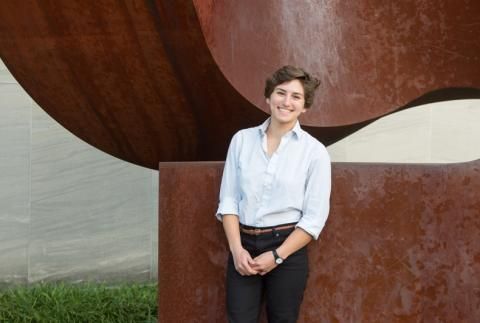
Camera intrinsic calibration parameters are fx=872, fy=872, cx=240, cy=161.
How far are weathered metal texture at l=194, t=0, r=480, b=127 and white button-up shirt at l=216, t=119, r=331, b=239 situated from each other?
2.85 ft

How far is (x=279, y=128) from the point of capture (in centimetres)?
240

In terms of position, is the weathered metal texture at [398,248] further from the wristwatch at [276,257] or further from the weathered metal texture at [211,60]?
the weathered metal texture at [211,60]

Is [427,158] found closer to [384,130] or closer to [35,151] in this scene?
[384,130]

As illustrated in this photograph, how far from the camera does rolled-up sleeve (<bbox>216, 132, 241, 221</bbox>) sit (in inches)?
94.3

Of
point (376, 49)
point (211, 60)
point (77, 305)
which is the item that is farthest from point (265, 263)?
point (77, 305)

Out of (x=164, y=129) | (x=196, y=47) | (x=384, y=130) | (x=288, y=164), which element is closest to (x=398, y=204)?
(x=288, y=164)

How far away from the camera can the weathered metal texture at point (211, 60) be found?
9.43ft

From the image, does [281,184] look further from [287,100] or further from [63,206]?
[63,206]

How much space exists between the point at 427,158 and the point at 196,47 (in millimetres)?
3625

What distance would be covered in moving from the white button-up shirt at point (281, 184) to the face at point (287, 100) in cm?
6

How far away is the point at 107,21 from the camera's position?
283 centimetres

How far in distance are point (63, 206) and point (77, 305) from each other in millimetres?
1219

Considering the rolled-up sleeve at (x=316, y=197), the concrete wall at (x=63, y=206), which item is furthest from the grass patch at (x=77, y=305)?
the rolled-up sleeve at (x=316, y=197)

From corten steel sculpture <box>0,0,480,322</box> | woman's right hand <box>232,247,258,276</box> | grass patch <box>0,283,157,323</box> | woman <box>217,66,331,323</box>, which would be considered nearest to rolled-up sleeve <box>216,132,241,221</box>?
woman <box>217,66,331,323</box>
